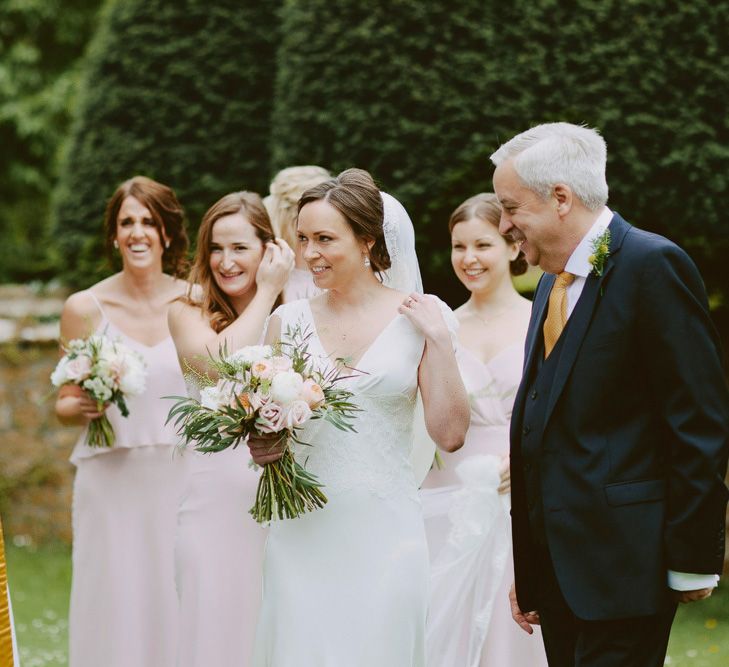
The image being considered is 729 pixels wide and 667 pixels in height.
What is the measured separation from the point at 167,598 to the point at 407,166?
3770mm

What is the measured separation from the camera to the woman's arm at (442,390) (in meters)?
4.25

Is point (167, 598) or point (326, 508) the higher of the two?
point (326, 508)

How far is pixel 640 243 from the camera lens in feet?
11.6

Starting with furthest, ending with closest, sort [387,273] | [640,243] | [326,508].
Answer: [387,273], [326,508], [640,243]

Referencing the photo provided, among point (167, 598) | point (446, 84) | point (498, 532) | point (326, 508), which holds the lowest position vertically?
point (167, 598)

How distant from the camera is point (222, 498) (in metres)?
5.34

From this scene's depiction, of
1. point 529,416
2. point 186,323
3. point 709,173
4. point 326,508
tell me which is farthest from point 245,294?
point 709,173

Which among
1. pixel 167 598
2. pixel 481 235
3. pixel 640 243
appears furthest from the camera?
pixel 167 598

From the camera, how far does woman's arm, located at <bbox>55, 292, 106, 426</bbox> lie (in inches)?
253

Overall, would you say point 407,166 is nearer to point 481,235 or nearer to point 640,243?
point 481,235

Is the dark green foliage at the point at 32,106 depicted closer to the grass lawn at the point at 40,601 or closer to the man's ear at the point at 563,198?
the grass lawn at the point at 40,601

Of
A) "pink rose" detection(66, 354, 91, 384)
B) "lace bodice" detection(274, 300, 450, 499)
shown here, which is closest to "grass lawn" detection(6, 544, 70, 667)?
"pink rose" detection(66, 354, 91, 384)

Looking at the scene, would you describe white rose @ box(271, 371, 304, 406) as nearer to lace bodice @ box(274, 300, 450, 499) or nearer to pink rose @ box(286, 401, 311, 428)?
pink rose @ box(286, 401, 311, 428)

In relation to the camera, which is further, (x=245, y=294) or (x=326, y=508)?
(x=245, y=294)
